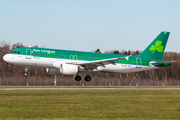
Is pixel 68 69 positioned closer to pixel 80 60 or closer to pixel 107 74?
pixel 80 60

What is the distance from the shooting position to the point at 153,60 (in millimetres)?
46375

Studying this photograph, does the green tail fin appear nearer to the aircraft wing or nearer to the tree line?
the aircraft wing

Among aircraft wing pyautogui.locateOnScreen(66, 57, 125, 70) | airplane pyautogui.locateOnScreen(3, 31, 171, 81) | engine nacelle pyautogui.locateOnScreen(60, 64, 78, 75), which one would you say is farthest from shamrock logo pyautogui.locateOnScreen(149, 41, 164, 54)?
engine nacelle pyautogui.locateOnScreen(60, 64, 78, 75)

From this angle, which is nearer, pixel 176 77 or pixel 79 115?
pixel 79 115

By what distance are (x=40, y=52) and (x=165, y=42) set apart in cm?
2150

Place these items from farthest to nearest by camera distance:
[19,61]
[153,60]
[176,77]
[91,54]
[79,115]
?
1. [176,77]
2. [153,60]
3. [91,54]
4. [19,61]
5. [79,115]

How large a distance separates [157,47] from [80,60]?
14088mm

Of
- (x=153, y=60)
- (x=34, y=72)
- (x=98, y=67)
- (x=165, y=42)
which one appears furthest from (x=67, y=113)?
(x=34, y=72)

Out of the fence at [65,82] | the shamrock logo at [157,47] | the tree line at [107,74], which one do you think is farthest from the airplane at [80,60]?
the tree line at [107,74]

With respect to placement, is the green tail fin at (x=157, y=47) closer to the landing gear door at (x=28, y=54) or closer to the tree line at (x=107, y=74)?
the landing gear door at (x=28, y=54)

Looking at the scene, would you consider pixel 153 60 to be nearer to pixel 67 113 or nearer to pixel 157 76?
pixel 67 113

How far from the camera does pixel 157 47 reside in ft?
157

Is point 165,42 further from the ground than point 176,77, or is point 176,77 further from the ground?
point 165,42

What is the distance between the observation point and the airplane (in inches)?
1521
